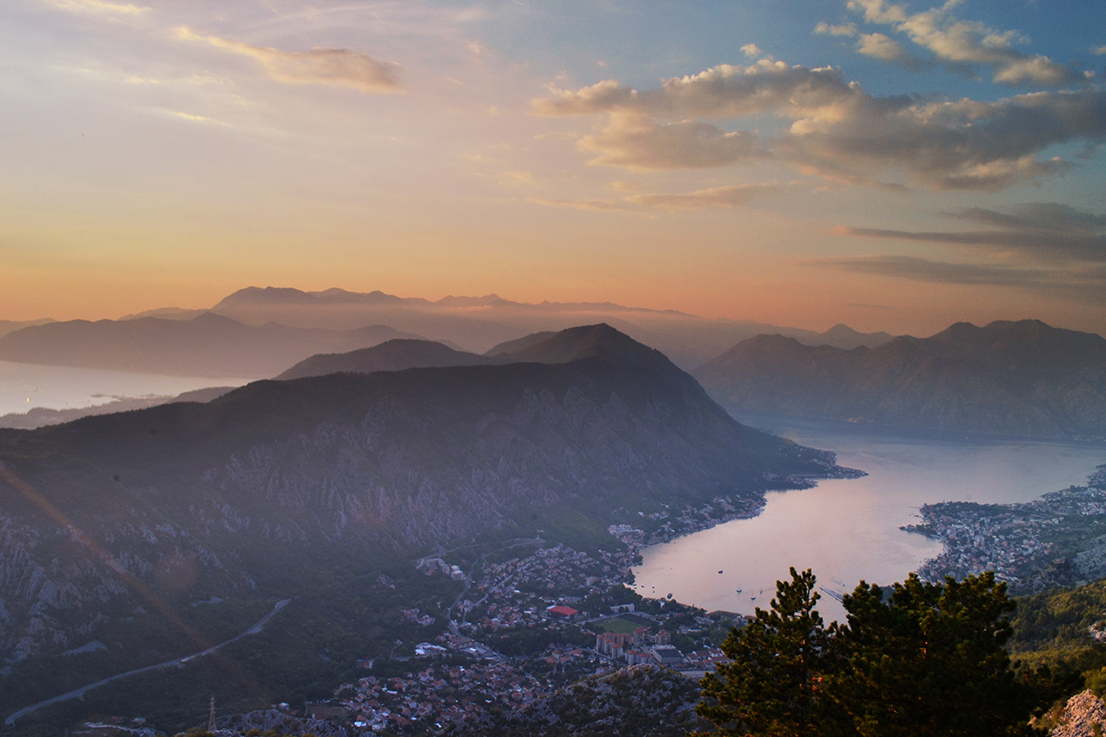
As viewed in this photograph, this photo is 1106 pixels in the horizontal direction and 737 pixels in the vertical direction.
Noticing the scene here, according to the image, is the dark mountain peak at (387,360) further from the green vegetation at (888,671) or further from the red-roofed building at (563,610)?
the green vegetation at (888,671)

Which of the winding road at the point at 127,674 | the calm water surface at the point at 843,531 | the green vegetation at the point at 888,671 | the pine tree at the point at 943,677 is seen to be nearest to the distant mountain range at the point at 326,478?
the winding road at the point at 127,674

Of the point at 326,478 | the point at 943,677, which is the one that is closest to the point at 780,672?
the point at 943,677

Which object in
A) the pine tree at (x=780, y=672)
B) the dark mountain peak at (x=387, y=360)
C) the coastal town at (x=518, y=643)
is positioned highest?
the dark mountain peak at (x=387, y=360)

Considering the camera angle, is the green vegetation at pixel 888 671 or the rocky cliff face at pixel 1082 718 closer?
the green vegetation at pixel 888 671

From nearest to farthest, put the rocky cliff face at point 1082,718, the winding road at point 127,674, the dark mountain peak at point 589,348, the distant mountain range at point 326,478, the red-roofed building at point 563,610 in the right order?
the rocky cliff face at point 1082,718 < the winding road at point 127,674 < the distant mountain range at point 326,478 < the red-roofed building at point 563,610 < the dark mountain peak at point 589,348

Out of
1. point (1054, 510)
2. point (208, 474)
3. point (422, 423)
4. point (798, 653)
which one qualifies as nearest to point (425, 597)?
point (208, 474)
